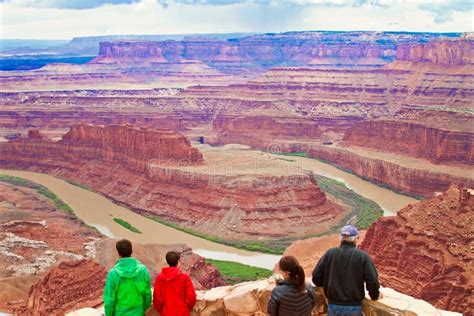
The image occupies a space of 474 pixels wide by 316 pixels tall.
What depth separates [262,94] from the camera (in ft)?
359

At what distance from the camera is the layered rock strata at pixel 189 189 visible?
49.0m

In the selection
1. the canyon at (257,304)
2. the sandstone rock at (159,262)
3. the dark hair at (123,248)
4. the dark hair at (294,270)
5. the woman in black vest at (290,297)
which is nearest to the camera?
the dark hair at (294,270)

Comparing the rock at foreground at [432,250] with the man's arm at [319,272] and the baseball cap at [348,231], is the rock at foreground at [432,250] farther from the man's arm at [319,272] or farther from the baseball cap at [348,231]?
the baseball cap at [348,231]

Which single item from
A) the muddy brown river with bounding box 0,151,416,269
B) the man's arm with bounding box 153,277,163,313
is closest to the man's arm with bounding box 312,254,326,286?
the man's arm with bounding box 153,277,163,313

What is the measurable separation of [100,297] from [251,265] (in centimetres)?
1558

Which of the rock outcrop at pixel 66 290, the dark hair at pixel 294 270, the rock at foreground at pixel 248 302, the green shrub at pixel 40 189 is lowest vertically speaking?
the green shrub at pixel 40 189

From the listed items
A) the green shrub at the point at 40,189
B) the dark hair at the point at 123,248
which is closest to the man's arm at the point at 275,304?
the dark hair at the point at 123,248

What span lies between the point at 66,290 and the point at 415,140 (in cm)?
5326

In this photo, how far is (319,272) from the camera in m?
9.18

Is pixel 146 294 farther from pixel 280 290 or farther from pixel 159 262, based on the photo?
pixel 159 262

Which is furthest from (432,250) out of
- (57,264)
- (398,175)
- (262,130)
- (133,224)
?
(262,130)

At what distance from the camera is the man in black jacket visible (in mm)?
8938

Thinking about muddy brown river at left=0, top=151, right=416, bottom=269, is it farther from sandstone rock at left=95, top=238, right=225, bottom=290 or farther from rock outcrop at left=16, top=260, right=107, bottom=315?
rock outcrop at left=16, top=260, right=107, bottom=315

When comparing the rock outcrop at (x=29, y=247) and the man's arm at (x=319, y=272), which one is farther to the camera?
the rock outcrop at (x=29, y=247)
